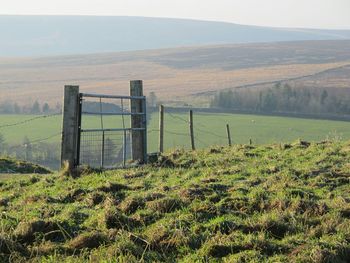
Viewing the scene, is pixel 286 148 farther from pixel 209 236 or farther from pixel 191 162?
pixel 209 236

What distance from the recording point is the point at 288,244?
234 inches

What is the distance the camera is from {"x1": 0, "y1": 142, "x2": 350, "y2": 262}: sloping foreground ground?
5.71 metres

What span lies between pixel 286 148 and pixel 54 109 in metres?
58.9

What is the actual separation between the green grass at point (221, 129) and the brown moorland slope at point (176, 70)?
1297 inches

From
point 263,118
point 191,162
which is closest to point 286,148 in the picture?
point 191,162

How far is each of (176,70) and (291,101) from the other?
96497 mm

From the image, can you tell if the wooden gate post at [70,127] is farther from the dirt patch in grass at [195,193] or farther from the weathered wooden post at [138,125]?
the dirt patch in grass at [195,193]

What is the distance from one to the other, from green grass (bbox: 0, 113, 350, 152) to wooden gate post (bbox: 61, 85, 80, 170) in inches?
975

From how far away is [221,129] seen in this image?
49125mm

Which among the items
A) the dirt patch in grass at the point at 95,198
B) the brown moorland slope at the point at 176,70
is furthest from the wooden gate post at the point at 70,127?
the brown moorland slope at the point at 176,70

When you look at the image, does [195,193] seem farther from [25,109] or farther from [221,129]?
[25,109]

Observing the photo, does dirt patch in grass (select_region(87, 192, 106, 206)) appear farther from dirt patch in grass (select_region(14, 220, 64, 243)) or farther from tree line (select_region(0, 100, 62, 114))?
tree line (select_region(0, 100, 62, 114))

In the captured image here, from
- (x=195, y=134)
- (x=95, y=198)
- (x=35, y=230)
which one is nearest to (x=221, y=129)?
(x=195, y=134)

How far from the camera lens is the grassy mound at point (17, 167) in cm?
1440
